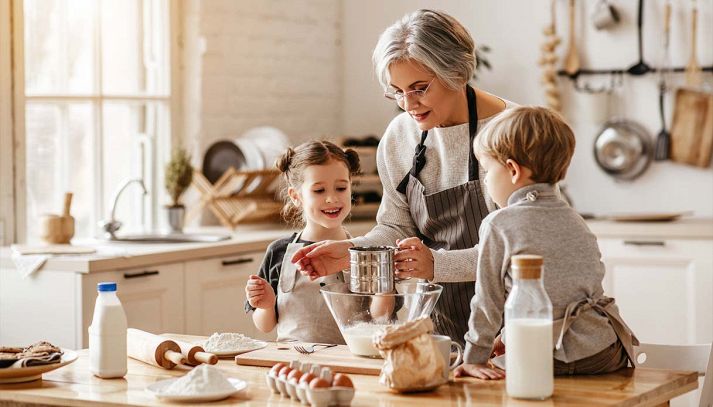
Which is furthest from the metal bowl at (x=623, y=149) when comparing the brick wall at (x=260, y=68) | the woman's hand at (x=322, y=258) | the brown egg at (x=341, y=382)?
the brown egg at (x=341, y=382)

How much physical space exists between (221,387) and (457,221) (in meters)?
0.93

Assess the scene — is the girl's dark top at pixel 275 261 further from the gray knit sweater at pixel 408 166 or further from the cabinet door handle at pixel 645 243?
the cabinet door handle at pixel 645 243

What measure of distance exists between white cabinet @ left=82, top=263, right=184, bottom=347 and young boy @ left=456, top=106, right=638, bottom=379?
190 cm

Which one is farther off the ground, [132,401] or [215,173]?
[215,173]

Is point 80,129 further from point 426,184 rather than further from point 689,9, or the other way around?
point 689,9

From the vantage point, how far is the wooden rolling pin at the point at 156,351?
2379 millimetres

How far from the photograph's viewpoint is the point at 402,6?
5.74 metres

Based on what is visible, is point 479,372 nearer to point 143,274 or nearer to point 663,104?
point 143,274

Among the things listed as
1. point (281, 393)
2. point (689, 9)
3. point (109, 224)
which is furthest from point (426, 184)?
point (689, 9)

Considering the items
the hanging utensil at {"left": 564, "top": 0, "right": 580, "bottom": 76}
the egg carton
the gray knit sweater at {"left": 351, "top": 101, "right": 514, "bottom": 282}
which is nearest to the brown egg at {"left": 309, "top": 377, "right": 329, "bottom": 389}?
the egg carton

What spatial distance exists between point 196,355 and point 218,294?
1926 millimetres

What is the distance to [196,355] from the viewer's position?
2404 millimetres

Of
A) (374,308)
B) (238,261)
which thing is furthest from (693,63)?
(374,308)

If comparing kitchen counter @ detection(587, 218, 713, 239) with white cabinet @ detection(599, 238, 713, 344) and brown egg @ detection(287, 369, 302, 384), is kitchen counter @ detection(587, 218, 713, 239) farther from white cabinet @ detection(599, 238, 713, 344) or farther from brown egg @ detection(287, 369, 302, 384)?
brown egg @ detection(287, 369, 302, 384)
